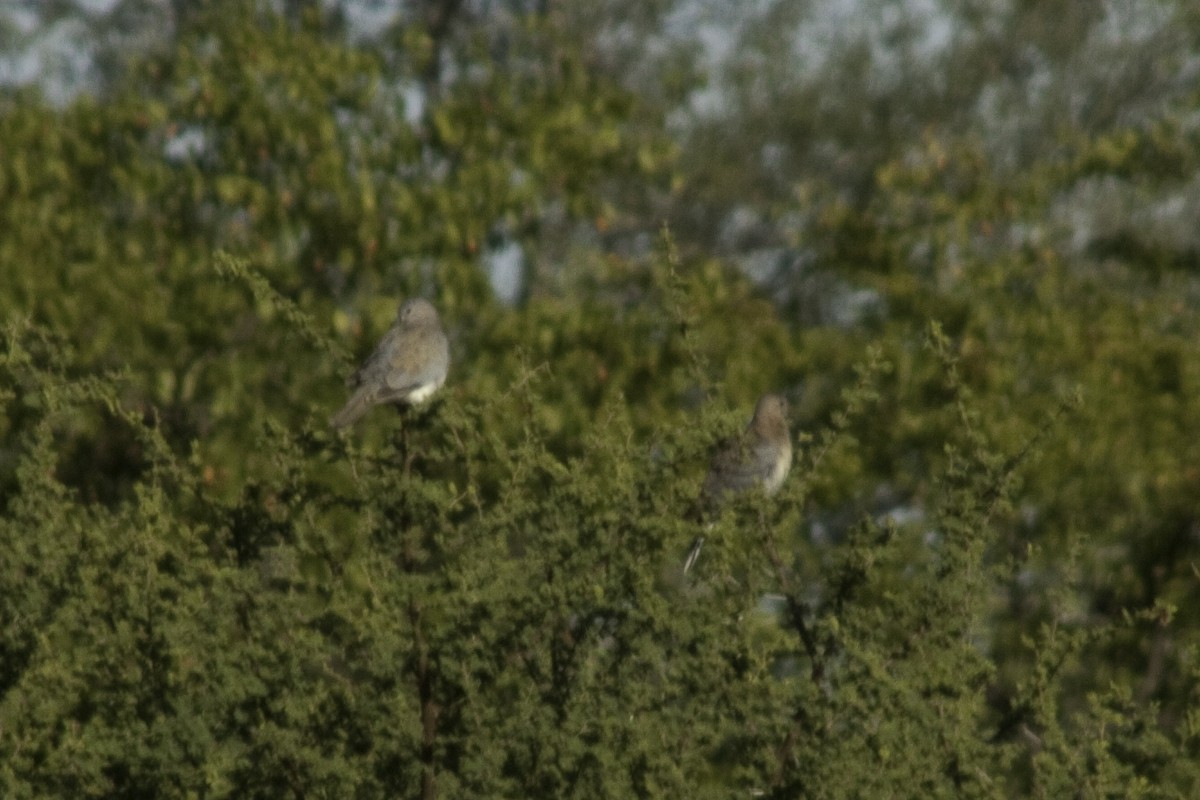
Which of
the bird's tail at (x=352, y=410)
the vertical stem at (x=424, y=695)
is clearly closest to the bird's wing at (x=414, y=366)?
the bird's tail at (x=352, y=410)

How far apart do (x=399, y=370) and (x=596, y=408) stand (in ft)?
17.0

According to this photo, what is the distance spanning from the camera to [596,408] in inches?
558

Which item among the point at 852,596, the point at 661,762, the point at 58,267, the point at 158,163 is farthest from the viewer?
the point at 158,163

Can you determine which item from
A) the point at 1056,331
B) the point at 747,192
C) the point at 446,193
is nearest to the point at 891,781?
the point at 446,193

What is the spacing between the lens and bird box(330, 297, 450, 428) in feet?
29.5

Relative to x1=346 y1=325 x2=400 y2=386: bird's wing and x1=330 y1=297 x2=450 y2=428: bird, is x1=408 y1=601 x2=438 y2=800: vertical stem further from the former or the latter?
x1=346 y1=325 x2=400 y2=386: bird's wing

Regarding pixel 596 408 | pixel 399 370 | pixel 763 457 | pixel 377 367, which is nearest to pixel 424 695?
pixel 399 370

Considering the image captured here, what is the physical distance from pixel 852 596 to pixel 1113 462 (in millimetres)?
9280

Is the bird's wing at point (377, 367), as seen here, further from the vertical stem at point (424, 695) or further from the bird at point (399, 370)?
the vertical stem at point (424, 695)

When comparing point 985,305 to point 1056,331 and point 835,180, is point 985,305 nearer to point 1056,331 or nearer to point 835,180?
point 1056,331

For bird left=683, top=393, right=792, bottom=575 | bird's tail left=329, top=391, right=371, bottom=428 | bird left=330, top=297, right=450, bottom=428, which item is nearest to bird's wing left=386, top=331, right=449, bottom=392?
bird left=330, top=297, right=450, bottom=428

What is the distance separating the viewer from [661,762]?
238 inches

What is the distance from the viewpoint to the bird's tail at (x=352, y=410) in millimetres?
9242

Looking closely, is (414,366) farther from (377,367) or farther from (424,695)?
(424,695)
